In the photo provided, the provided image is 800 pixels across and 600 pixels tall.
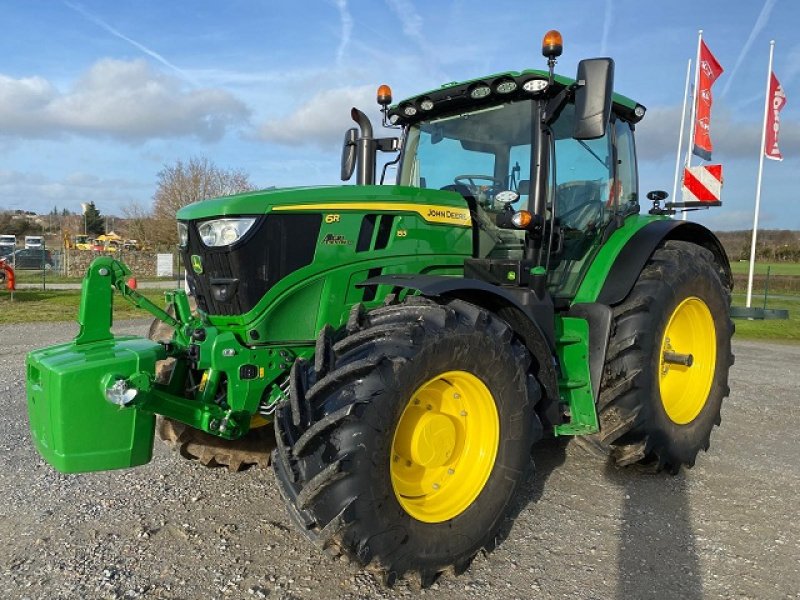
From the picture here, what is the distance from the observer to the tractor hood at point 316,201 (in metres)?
3.01

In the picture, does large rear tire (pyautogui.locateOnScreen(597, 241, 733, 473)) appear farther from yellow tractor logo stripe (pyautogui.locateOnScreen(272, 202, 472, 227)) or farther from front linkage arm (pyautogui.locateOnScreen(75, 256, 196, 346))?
front linkage arm (pyautogui.locateOnScreen(75, 256, 196, 346))

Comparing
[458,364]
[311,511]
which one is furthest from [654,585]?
[311,511]

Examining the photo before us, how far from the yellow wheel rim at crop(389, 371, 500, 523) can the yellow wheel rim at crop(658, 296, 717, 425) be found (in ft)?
6.38

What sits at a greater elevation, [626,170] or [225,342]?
[626,170]

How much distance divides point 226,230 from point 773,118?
1318 centimetres

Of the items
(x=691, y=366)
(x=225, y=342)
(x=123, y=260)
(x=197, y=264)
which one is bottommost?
(x=123, y=260)

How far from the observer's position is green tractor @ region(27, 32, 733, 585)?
2.59 m

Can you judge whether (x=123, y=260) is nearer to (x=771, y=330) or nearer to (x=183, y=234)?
(x=771, y=330)

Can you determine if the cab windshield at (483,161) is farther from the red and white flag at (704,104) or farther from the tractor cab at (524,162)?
the red and white flag at (704,104)

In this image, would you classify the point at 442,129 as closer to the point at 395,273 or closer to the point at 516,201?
the point at 516,201

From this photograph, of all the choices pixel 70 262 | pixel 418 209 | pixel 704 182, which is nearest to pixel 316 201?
pixel 418 209

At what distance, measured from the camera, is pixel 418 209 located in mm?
3494

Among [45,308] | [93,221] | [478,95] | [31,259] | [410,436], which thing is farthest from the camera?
[93,221]

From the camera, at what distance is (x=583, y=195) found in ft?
14.2
